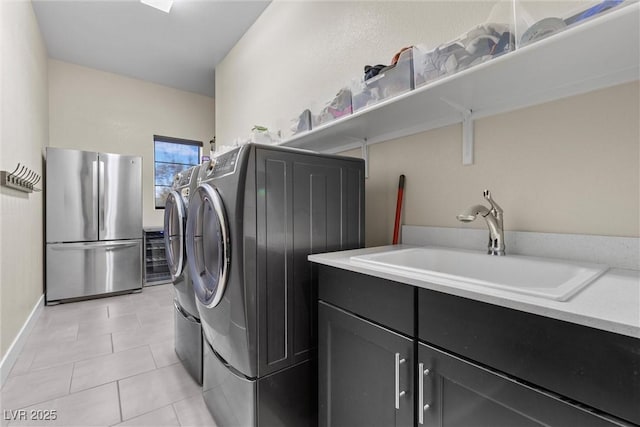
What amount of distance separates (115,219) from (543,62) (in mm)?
4582

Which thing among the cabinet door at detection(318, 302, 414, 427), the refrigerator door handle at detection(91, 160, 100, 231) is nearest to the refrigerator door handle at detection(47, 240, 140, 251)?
the refrigerator door handle at detection(91, 160, 100, 231)

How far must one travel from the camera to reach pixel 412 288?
Answer: 89 cm

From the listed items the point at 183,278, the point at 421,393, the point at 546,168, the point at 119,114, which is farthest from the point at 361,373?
the point at 119,114

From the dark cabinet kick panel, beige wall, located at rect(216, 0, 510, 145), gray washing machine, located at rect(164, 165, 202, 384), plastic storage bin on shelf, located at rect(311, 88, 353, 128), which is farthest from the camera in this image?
gray washing machine, located at rect(164, 165, 202, 384)

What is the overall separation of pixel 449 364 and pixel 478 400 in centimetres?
A: 10

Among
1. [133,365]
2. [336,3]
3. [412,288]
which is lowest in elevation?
[133,365]

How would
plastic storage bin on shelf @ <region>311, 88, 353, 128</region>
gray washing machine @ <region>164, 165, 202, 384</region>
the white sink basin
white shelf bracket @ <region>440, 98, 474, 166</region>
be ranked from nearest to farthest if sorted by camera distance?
the white sink basin
white shelf bracket @ <region>440, 98, 474, 166</region>
plastic storage bin on shelf @ <region>311, 88, 353, 128</region>
gray washing machine @ <region>164, 165, 202, 384</region>

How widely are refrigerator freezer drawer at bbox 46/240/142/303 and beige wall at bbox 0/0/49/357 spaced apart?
0.16m

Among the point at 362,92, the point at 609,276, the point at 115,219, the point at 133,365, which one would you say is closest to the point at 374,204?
the point at 362,92

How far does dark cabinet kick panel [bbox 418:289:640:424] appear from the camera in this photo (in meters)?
0.54

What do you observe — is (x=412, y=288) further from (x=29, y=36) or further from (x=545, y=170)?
(x=29, y=36)

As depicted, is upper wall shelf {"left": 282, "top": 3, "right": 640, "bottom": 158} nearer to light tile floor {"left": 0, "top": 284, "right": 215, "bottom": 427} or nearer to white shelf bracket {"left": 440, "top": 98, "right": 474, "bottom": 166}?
white shelf bracket {"left": 440, "top": 98, "right": 474, "bottom": 166}

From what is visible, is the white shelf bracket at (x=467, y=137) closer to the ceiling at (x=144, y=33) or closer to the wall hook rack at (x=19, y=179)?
the ceiling at (x=144, y=33)

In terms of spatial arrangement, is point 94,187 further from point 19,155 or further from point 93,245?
point 19,155
